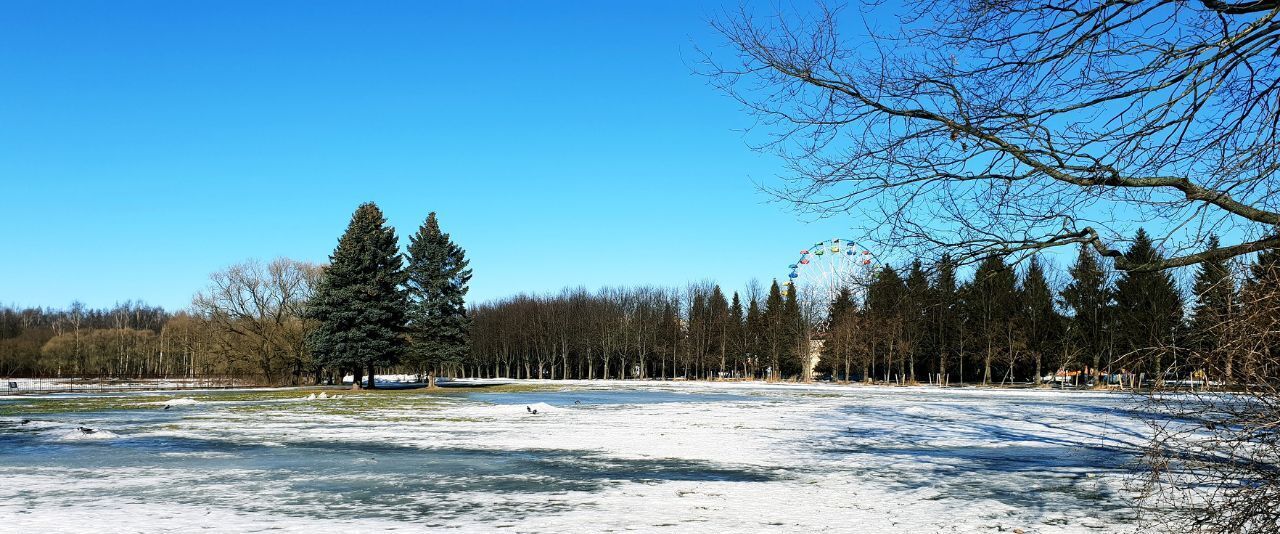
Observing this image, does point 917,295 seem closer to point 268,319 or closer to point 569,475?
point 569,475

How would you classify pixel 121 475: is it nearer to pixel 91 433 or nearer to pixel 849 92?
pixel 91 433

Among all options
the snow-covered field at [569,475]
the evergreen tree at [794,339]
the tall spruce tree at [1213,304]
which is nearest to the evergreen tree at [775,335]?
the evergreen tree at [794,339]

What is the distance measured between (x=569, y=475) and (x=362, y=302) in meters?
46.8

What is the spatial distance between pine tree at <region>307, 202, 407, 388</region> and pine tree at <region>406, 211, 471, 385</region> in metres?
1.41

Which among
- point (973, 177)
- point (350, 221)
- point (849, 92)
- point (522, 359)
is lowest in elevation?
point (522, 359)

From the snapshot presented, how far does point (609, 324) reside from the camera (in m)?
104

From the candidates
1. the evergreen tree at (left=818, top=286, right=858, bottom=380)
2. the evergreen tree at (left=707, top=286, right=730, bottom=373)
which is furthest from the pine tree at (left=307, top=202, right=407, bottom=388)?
the evergreen tree at (left=707, top=286, right=730, bottom=373)

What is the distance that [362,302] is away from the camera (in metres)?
57.0

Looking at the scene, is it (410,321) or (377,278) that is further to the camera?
(410,321)

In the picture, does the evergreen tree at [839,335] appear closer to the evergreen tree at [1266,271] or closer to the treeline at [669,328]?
the treeline at [669,328]

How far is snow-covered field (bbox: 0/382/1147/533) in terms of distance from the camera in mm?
9820

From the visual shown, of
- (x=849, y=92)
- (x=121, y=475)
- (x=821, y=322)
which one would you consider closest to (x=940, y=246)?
(x=849, y=92)

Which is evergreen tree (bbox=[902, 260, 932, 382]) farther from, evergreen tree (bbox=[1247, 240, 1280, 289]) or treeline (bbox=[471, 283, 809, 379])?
treeline (bbox=[471, 283, 809, 379])

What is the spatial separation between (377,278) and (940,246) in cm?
5513
